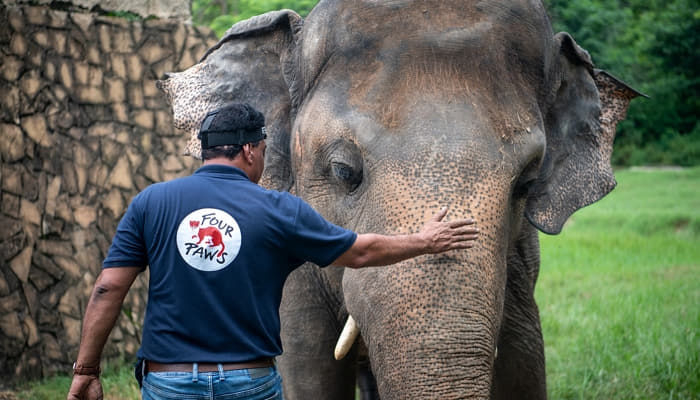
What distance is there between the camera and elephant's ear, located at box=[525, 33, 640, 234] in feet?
12.6

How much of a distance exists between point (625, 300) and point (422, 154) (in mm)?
5952

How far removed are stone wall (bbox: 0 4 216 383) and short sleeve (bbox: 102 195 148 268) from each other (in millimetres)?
3589

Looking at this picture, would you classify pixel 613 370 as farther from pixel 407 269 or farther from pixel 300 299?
pixel 407 269

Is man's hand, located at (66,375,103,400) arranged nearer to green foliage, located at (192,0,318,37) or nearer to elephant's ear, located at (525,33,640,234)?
elephant's ear, located at (525,33,640,234)

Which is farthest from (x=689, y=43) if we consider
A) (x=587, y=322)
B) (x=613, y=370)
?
(x=613, y=370)

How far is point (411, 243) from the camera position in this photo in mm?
2693

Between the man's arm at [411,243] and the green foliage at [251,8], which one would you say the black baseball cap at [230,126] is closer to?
the man's arm at [411,243]

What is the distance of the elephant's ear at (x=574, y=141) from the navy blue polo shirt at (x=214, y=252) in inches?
55.6

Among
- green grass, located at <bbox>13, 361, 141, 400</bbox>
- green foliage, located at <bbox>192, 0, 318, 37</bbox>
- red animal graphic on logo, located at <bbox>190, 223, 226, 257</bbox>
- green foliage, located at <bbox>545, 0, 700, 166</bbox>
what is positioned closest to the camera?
red animal graphic on logo, located at <bbox>190, 223, 226, 257</bbox>

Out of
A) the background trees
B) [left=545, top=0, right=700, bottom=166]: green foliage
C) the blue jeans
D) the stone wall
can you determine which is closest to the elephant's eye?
the blue jeans

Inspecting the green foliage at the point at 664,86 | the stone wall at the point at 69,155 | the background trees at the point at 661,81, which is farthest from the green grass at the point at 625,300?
the green foliage at the point at 664,86

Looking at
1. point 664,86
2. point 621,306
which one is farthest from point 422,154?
point 664,86

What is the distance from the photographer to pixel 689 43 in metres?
25.1

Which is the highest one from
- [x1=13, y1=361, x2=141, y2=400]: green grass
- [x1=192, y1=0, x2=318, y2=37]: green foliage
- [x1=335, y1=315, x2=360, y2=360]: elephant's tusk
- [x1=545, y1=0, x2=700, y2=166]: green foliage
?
[x1=335, y1=315, x2=360, y2=360]: elephant's tusk
